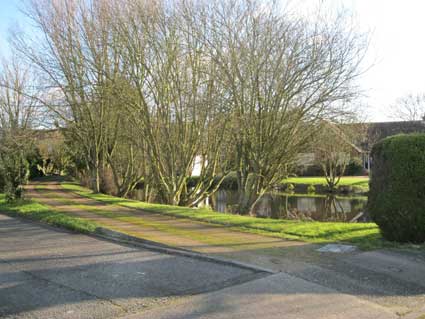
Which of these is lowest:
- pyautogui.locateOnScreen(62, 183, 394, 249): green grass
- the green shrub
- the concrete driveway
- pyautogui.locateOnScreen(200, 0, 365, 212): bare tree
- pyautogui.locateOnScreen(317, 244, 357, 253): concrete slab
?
the concrete driveway

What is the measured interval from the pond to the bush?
11623 mm

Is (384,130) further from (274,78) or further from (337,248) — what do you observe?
(337,248)

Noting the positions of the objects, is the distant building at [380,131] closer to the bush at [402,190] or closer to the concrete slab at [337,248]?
the bush at [402,190]

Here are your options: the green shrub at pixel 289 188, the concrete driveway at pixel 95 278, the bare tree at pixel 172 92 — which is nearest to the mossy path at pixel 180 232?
the concrete driveway at pixel 95 278

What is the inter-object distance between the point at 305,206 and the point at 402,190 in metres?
19.0

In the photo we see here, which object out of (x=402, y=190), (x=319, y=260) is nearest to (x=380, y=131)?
(x=402, y=190)

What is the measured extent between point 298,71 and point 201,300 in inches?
441

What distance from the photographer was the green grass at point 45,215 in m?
11.1

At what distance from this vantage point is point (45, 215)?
13258 mm

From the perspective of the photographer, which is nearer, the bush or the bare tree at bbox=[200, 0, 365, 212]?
the bush

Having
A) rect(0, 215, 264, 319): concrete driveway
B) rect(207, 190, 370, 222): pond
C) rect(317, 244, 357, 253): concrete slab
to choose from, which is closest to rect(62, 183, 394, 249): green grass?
rect(317, 244, 357, 253): concrete slab

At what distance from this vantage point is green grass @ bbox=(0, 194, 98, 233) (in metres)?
11.1

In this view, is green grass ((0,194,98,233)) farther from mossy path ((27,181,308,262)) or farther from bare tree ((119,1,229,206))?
bare tree ((119,1,229,206))

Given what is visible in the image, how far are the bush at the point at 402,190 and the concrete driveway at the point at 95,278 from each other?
3532mm
